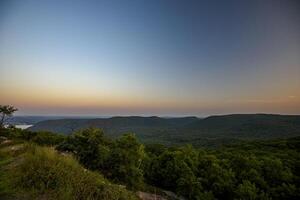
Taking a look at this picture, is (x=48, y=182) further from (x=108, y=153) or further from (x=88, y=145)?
(x=108, y=153)

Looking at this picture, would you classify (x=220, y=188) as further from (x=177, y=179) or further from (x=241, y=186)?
(x=177, y=179)

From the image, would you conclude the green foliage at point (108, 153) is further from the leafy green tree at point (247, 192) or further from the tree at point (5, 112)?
the leafy green tree at point (247, 192)

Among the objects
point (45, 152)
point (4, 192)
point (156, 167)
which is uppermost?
point (45, 152)

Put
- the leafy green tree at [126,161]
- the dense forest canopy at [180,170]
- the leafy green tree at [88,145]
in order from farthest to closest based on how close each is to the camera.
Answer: the leafy green tree at [126,161] → the dense forest canopy at [180,170] → the leafy green tree at [88,145]

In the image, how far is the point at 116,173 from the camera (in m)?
21.8

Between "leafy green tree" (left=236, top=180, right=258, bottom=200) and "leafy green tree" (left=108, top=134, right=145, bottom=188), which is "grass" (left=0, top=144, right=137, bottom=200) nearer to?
"leafy green tree" (left=108, top=134, right=145, bottom=188)

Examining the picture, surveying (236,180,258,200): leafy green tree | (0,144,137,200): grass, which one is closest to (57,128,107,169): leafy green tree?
(0,144,137,200): grass

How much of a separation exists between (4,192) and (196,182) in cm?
3150

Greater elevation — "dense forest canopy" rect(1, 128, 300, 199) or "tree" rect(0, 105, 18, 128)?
"tree" rect(0, 105, 18, 128)

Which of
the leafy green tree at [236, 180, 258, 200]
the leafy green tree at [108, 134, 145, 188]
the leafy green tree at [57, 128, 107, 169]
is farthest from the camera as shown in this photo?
the leafy green tree at [236, 180, 258, 200]

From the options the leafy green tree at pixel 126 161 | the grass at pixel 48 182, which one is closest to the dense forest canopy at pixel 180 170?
the leafy green tree at pixel 126 161

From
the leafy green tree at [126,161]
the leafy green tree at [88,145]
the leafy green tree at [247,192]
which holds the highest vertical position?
the leafy green tree at [88,145]

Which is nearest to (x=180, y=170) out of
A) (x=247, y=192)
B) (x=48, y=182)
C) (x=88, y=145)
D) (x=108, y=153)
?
(x=247, y=192)

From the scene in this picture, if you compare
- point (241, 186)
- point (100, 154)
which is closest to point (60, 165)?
point (100, 154)
